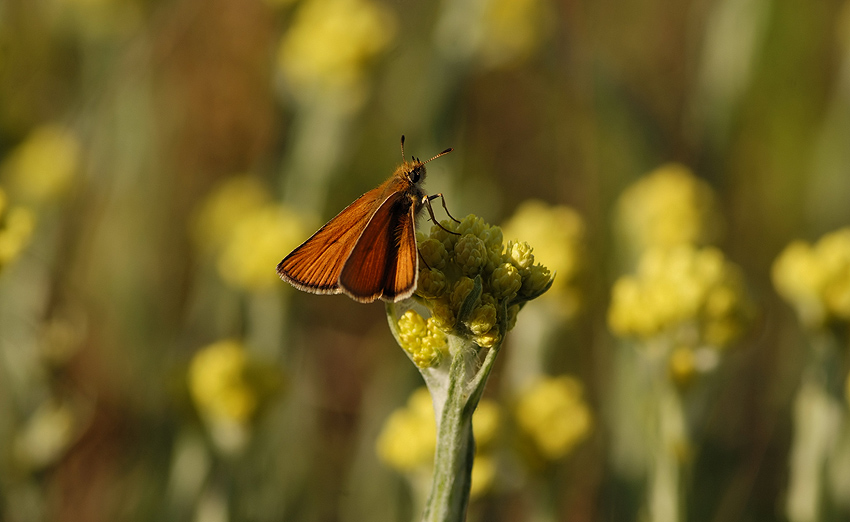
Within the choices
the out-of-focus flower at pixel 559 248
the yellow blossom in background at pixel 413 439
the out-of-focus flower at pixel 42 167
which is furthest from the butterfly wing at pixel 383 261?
the out-of-focus flower at pixel 42 167

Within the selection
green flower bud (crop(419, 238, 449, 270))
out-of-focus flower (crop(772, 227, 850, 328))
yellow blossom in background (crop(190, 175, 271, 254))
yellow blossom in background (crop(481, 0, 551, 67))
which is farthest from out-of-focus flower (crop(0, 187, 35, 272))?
yellow blossom in background (crop(481, 0, 551, 67))

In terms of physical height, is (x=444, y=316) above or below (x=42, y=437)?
below

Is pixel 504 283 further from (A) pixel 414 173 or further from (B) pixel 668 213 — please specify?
(B) pixel 668 213

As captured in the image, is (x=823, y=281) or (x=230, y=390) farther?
(x=230, y=390)

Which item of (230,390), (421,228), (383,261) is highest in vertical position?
(421,228)

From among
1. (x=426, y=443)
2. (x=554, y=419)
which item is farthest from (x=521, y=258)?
(x=554, y=419)

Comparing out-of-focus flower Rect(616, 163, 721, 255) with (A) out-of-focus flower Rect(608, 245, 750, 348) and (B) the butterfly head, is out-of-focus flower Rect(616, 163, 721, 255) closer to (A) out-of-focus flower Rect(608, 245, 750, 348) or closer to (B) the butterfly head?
(A) out-of-focus flower Rect(608, 245, 750, 348)

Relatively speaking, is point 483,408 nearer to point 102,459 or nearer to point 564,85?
point 102,459
